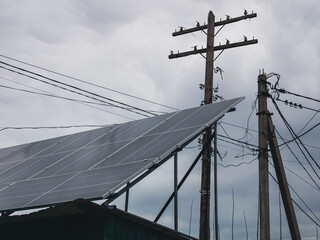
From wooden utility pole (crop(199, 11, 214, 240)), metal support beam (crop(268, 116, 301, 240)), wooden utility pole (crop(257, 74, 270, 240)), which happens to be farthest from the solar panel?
metal support beam (crop(268, 116, 301, 240))

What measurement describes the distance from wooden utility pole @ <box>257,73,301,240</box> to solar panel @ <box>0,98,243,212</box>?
18.1 feet

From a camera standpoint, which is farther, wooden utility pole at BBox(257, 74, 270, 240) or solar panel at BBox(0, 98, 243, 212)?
wooden utility pole at BBox(257, 74, 270, 240)

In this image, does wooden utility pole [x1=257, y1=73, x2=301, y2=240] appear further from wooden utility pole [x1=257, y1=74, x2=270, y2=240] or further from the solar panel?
the solar panel

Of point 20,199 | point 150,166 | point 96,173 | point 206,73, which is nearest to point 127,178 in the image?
point 150,166

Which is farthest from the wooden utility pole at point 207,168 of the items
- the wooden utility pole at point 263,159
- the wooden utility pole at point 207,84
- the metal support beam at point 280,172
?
the metal support beam at point 280,172

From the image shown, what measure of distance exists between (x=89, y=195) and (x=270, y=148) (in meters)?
11.1

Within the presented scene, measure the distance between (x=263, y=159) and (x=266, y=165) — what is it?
0.83ft

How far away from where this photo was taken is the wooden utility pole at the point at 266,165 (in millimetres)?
20359

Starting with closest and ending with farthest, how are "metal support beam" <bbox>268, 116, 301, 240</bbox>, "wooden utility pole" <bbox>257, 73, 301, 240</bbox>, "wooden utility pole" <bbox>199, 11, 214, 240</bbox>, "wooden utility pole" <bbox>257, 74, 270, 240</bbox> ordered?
"wooden utility pole" <bbox>199, 11, 214, 240</bbox>
"wooden utility pole" <bbox>257, 74, 270, 240</bbox>
"wooden utility pole" <bbox>257, 73, 301, 240</bbox>
"metal support beam" <bbox>268, 116, 301, 240</bbox>

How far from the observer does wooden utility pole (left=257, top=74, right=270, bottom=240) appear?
19969 millimetres

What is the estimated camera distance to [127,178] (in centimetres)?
1184

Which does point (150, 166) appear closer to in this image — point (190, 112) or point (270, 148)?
point (190, 112)

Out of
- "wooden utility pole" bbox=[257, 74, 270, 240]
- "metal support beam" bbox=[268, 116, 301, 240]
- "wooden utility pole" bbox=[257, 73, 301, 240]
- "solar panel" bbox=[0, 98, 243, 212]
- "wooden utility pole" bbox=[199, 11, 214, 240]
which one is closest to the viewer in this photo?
"solar panel" bbox=[0, 98, 243, 212]

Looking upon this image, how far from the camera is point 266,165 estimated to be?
20922 millimetres
